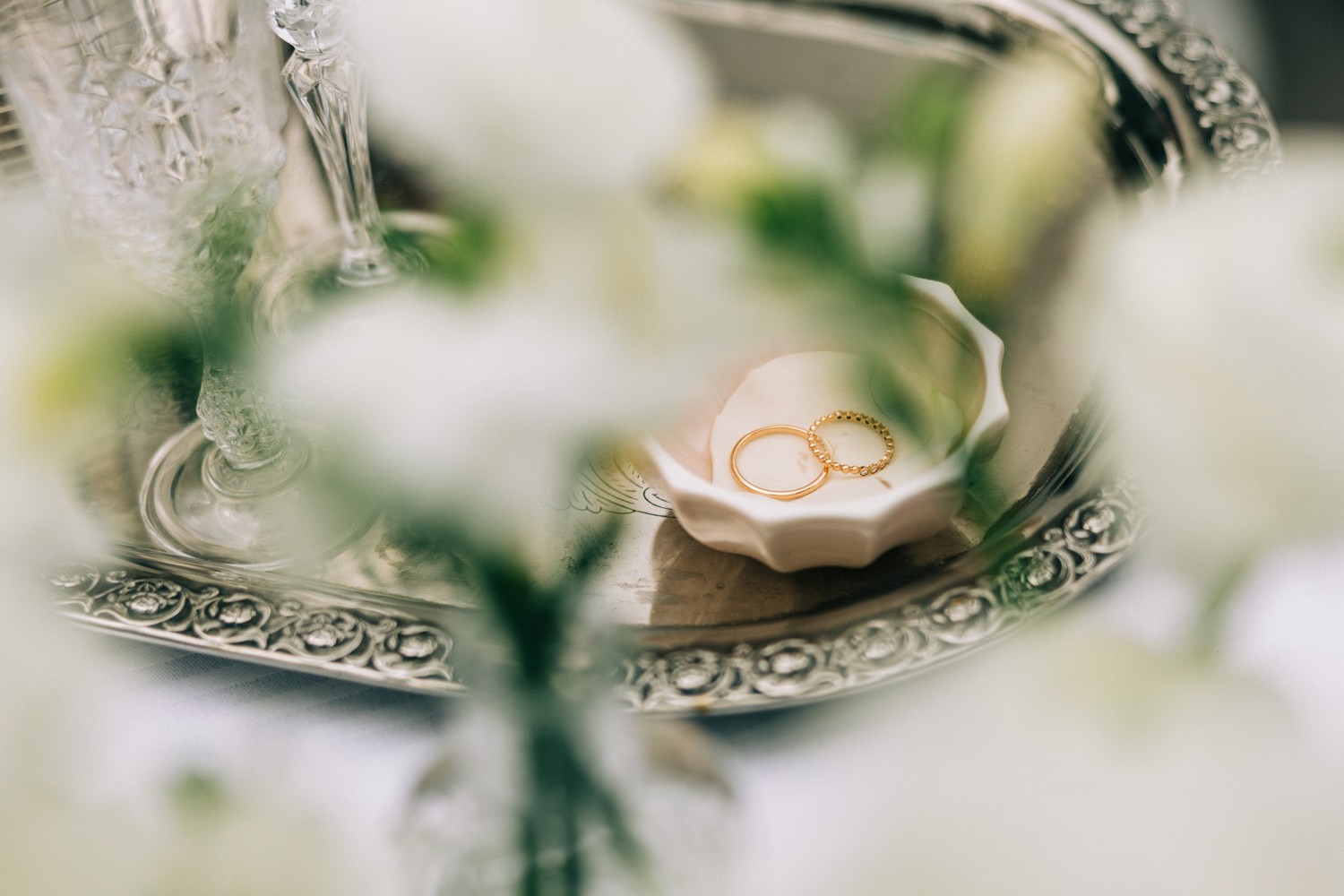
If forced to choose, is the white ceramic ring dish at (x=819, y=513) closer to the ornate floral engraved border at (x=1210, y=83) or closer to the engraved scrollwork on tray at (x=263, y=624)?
the engraved scrollwork on tray at (x=263, y=624)

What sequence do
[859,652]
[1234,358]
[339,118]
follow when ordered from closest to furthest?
[1234,358] < [859,652] < [339,118]

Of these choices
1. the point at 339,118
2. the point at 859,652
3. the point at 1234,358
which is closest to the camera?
the point at 1234,358

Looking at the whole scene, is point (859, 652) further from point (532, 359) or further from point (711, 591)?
point (532, 359)

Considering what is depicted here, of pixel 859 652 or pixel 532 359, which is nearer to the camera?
pixel 532 359

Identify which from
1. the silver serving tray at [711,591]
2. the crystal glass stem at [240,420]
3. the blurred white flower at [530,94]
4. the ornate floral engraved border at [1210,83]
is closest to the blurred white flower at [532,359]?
the blurred white flower at [530,94]

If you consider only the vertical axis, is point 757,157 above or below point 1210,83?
above

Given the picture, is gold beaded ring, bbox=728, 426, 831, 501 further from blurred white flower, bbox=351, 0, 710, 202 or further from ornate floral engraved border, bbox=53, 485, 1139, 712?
blurred white flower, bbox=351, 0, 710, 202

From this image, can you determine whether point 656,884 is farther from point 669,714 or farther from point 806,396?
point 806,396

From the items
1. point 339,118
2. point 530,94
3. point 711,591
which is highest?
point 530,94

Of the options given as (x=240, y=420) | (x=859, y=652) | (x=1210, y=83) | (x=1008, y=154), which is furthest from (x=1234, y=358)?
(x=1210, y=83)
